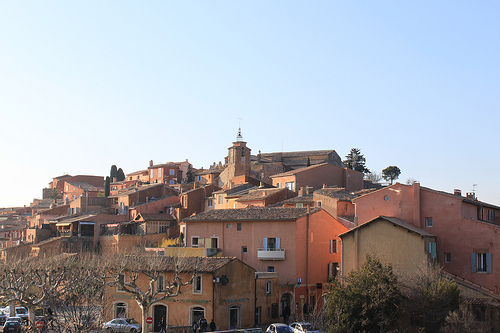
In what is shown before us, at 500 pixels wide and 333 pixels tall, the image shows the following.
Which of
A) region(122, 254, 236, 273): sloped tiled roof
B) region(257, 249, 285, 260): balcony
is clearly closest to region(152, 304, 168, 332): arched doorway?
region(122, 254, 236, 273): sloped tiled roof

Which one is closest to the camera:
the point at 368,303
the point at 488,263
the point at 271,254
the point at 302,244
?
the point at 368,303

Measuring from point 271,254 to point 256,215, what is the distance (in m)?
4.03

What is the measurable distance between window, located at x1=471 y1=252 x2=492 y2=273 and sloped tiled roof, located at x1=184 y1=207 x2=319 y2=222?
14012 mm

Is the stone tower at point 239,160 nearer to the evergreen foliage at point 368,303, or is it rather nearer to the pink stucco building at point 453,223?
the pink stucco building at point 453,223

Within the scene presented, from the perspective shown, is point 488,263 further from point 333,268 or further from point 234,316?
point 234,316

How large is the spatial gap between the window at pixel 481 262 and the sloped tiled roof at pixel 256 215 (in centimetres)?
1401

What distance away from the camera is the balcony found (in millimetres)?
48250

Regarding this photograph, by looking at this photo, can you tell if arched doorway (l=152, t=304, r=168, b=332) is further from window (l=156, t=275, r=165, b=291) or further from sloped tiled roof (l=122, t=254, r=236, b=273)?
sloped tiled roof (l=122, t=254, r=236, b=273)

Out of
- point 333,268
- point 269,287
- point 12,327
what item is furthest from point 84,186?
point 12,327

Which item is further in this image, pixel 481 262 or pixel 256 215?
pixel 256 215

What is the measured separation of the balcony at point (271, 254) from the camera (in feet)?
158

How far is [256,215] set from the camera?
51125mm

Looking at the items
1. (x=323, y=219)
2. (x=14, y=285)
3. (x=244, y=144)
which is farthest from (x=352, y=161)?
(x=14, y=285)

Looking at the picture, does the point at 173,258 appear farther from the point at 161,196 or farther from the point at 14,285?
the point at 161,196
